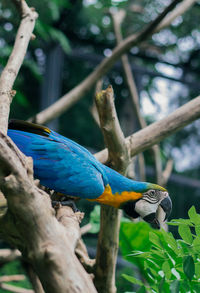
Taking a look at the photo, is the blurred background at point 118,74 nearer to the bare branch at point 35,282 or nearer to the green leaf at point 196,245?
the bare branch at point 35,282

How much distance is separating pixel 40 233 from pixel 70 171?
2.18 ft

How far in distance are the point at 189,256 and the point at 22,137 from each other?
2.57ft

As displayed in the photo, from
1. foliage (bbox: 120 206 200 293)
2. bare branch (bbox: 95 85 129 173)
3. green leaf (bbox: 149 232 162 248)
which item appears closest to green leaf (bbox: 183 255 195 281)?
foliage (bbox: 120 206 200 293)

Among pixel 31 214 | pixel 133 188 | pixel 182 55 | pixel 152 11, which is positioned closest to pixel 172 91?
pixel 182 55

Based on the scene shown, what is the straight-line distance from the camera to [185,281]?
956 millimetres

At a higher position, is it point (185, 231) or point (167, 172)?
point (167, 172)

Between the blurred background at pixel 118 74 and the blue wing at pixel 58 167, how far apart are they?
1.50 meters

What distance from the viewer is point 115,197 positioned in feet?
4.97

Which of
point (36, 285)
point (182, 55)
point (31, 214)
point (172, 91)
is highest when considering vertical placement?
point (182, 55)

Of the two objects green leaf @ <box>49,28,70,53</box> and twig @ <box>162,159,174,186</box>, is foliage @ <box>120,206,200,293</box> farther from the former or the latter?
green leaf @ <box>49,28,70,53</box>

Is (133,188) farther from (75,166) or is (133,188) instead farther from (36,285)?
(36,285)

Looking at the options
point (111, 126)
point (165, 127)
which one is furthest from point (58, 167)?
point (165, 127)

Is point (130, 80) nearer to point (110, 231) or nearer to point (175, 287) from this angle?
point (110, 231)

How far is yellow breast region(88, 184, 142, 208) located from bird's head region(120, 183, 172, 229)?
0.06ft
